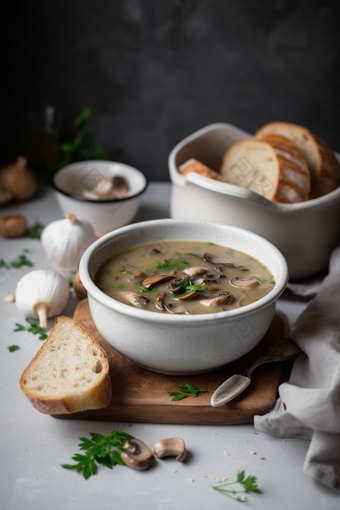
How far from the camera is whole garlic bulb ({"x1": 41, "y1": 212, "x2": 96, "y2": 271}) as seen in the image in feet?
7.57

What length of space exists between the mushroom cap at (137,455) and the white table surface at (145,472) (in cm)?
2

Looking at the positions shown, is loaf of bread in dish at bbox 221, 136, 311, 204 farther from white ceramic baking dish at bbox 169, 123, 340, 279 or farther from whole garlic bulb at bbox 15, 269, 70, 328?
whole garlic bulb at bbox 15, 269, 70, 328

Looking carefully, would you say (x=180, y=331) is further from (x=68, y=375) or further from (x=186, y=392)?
(x=68, y=375)

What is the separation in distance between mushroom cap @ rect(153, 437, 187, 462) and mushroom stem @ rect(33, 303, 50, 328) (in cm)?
73

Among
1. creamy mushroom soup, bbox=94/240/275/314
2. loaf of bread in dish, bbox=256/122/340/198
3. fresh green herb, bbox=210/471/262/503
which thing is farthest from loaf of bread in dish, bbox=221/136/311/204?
fresh green herb, bbox=210/471/262/503

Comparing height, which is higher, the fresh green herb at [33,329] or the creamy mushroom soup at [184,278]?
the creamy mushroom soup at [184,278]

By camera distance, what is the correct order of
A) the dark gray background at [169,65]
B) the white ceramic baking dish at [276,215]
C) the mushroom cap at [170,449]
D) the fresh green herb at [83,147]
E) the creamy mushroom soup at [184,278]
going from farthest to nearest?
the fresh green herb at [83,147]
the dark gray background at [169,65]
the white ceramic baking dish at [276,215]
the creamy mushroom soup at [184,278]
the mushroom cap at [170,449]

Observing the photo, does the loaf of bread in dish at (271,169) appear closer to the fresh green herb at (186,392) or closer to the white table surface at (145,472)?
the fresh green herb at (186,392)

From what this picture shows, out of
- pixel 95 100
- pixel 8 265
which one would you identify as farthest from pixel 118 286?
pixel 95 100

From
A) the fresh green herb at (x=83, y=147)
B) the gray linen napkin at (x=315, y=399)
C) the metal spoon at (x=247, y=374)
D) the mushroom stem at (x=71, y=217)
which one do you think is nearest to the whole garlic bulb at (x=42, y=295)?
the mushroom stem at (x=71, y=217)

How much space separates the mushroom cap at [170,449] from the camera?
1.43m

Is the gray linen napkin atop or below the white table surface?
atop

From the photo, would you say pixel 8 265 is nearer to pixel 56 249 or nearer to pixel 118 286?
pixel 56 249

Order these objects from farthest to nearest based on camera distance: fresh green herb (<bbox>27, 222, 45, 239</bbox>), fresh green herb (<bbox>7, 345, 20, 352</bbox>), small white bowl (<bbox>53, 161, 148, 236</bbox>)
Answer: fresh green herb (<bbox>27, 222, 45, 239</bbox>), small white bowl (<bbox>53, 161, 148, 236</bbox>), fresh green herb (<bbox>7, 345, 20, 352</bbox>)
